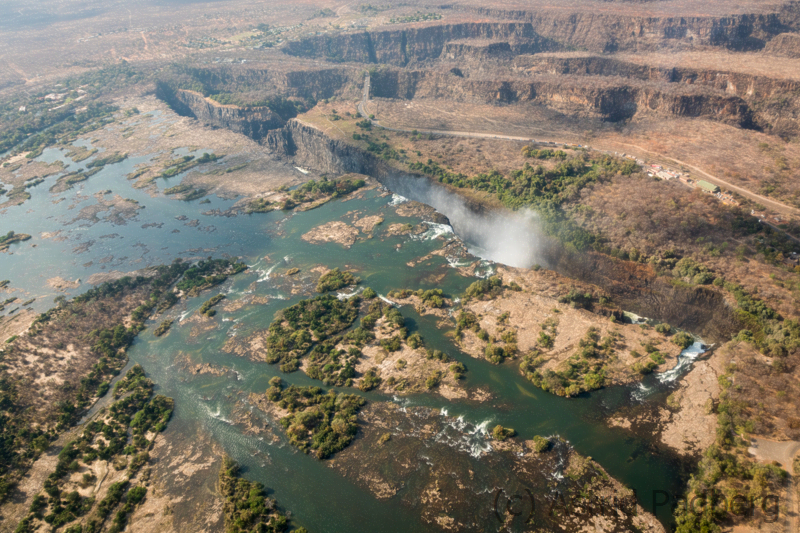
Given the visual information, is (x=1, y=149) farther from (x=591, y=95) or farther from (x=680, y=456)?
(x=680, y=456)

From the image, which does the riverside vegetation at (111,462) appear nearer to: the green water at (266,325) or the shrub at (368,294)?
the green water at (266,325)

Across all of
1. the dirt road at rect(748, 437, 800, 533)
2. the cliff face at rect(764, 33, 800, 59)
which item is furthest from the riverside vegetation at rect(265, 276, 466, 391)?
the cliff face at rect(764, 33, 800, 59)

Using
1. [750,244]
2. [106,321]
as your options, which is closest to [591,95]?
[750,244]

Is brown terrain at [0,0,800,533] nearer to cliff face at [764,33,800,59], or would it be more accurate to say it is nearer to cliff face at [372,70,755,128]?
cliff face at [372,70,755,128]

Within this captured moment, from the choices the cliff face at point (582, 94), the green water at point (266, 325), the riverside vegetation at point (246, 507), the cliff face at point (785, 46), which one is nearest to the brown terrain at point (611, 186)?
the cliff face at point (582, 94)

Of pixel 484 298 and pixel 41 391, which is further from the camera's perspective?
pixel 484 298
